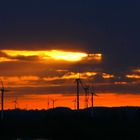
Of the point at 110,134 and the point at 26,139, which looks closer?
the point at 26,139

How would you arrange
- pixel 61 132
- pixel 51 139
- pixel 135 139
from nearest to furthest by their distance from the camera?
pixel 51 139, pixel 135 139, pixel 61 132

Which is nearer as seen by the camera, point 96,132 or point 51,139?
point 51,139

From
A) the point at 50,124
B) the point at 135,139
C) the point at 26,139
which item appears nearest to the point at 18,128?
the point at 50,124

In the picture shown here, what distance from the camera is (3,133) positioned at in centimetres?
10462

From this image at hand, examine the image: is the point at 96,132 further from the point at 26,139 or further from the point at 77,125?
the point at 26,139

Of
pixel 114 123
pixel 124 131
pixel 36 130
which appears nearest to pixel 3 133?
pixel 36 130

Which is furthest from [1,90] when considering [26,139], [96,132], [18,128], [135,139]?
[26,139]

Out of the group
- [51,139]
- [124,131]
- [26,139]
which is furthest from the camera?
[124,131]

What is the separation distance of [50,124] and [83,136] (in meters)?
14.4

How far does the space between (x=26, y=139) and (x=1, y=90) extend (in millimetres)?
52955

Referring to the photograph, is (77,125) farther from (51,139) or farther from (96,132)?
(51,139)

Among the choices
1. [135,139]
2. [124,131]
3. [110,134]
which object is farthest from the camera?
[124,131]

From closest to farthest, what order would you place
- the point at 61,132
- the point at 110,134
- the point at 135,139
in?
the point at 135,139 < the point at 61,132 < the point at 110,134

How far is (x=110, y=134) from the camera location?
11175 cm
